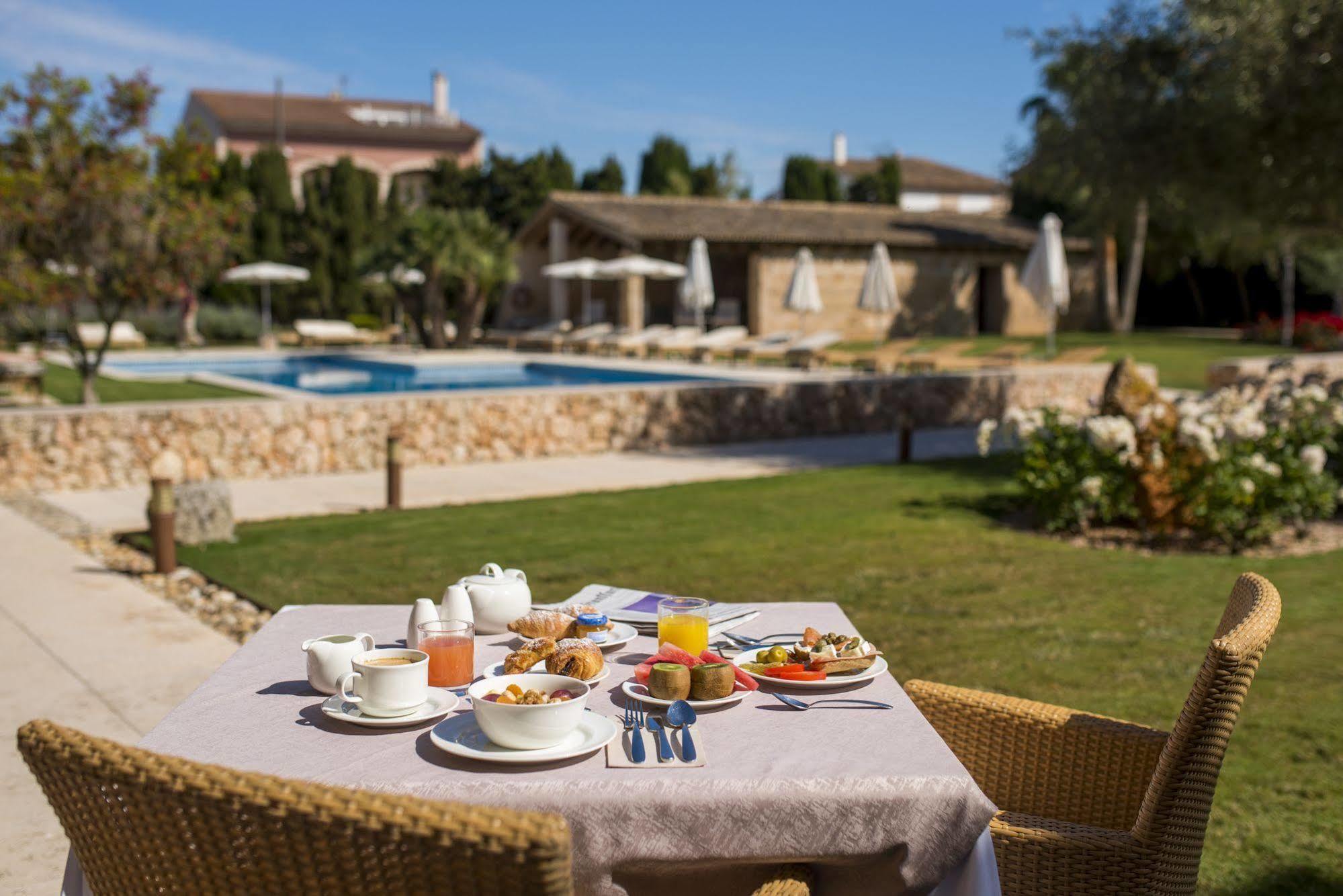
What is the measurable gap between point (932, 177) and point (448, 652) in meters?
65.8

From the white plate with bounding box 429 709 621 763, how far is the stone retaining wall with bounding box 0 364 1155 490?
6.38m

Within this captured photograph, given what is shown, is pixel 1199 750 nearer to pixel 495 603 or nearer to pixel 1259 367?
pixel 495 603

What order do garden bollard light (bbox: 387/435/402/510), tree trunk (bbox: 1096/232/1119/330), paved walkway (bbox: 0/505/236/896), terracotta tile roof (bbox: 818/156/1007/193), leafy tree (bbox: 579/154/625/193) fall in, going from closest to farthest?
paved walkway (bbox: 0/505/236/896) → garden bollard light (bbox: 387/435/402/510) → tree trunk (bbox: 1096/232/1119/330) → leafy tree (bbox: 579/154/625/193) → terracotta tile roof (bbox: 818/156/1007/193)

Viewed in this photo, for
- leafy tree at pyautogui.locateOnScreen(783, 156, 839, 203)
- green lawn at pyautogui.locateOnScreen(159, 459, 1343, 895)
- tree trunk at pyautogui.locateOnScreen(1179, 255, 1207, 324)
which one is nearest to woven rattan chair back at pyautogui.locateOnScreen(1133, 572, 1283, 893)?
green lawn at pyautogui.locateOnScreen(159, 459, 1343, 895)

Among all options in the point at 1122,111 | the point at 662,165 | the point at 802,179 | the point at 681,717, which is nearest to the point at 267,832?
the point at 681,717

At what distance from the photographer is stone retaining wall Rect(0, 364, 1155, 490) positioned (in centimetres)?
970

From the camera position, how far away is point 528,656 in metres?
2.30

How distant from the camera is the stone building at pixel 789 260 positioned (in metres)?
30.6

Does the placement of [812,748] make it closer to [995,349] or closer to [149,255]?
[149,255]

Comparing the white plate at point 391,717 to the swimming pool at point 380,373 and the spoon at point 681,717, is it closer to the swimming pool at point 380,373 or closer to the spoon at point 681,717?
the spoon at point 681,717

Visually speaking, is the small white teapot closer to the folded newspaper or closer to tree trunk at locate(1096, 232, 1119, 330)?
the folded newspaper

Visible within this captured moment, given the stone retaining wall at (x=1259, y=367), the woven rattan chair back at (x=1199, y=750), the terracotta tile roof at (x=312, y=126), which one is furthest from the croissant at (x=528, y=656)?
the terracotta tile roof at (x=312, y=126)

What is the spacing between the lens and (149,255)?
1216 cm

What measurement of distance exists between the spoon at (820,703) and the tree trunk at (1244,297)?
34.1m
